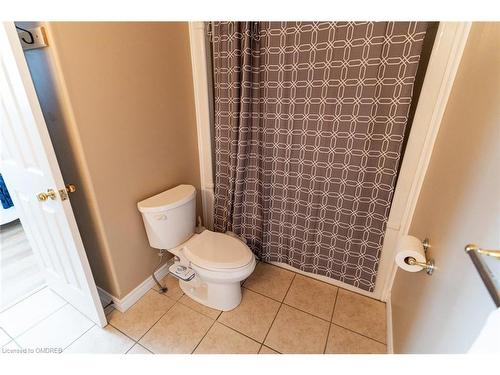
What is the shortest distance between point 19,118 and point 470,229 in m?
1.67

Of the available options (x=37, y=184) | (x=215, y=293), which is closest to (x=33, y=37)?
(x=37, y=184)

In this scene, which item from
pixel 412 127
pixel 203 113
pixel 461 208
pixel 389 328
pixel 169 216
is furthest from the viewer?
pixel 203 113

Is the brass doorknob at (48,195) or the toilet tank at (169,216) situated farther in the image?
the toilet tank at (169,216)

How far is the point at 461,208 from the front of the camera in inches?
29.0

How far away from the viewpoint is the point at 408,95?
1.14m

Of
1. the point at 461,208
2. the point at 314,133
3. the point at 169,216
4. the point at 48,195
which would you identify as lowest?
the point at 169,216

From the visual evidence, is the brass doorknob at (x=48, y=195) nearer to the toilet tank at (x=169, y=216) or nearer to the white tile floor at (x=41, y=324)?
the toilet tank at (x=169, y=216)

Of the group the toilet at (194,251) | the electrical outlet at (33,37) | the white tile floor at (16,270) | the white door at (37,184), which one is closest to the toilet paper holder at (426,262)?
the toilet at (194,251)

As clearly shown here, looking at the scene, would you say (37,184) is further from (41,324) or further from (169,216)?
(41,324)

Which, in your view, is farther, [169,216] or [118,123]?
[169,216]

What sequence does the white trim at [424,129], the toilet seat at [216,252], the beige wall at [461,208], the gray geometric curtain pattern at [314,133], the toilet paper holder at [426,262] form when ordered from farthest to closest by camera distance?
the toilet seat at [216,252] < the gray geometric curtain pattern at [314,133] < the white trim at [424,129] < the toilet paper holder at [426,262] < the beige wall at [461,208]

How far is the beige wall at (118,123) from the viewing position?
1.11 metres

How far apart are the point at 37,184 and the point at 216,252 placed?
99 centimetres

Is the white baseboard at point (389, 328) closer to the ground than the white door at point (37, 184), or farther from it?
closer to the ground
